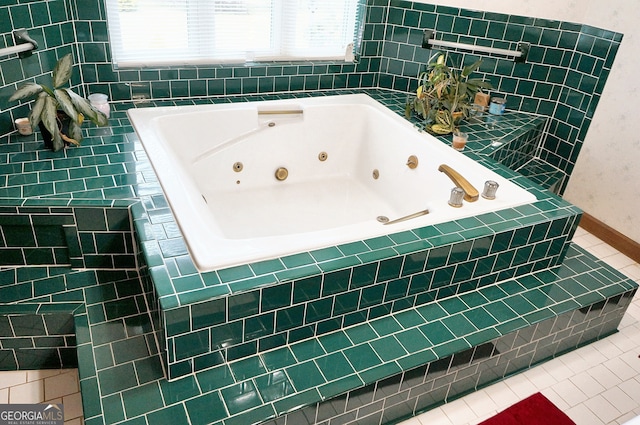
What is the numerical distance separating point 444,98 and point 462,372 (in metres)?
1.57

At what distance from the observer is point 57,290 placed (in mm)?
1876

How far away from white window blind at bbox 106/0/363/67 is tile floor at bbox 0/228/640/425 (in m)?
1.71

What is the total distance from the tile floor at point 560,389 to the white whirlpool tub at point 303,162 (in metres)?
0.72

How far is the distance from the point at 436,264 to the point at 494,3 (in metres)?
1.91

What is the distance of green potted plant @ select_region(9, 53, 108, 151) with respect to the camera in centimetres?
209

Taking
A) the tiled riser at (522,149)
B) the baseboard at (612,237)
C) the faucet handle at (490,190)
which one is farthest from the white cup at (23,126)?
the baseboard at (612,237)

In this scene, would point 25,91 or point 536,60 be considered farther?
point 536,60

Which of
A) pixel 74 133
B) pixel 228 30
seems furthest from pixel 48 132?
pixel 228 30

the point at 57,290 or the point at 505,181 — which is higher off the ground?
the point at 505,181

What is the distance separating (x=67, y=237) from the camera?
1.93m

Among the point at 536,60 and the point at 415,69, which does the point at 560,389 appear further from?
the point at 415,69

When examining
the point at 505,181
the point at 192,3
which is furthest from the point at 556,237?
the point at 192,3

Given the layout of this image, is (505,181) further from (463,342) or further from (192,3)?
(192,3)

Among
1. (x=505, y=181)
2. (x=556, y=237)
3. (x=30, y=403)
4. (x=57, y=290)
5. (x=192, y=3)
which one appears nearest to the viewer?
(x=30, y=403)
